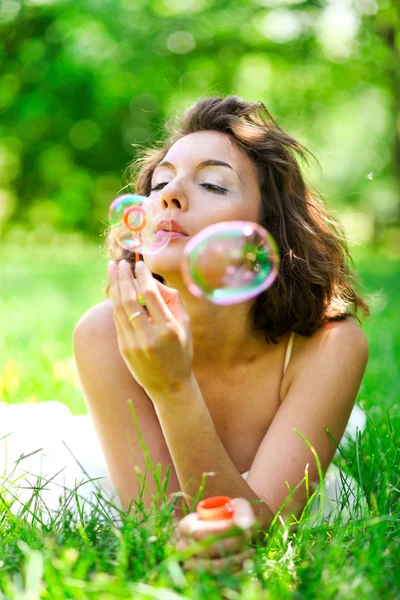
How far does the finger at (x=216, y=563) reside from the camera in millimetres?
1523

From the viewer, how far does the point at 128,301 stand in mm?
1785

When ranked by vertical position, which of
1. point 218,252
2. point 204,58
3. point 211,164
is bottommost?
point 218,252

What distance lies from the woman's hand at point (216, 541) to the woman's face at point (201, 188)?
85 centimetres

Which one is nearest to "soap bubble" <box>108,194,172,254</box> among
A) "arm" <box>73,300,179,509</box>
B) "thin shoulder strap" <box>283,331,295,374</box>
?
"arm" <box>73,300,179,509</box>

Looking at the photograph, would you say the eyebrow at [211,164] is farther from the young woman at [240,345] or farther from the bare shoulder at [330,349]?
the bare shoulder at [330,349]

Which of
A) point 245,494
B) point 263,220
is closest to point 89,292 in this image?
point 263,220

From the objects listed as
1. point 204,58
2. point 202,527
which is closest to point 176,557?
point 202,527

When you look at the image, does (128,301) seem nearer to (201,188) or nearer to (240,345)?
(201,188)

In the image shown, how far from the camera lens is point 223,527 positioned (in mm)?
1556

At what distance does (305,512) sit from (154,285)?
0.76 m

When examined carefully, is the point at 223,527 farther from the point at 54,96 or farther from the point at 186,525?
the point at 54,96

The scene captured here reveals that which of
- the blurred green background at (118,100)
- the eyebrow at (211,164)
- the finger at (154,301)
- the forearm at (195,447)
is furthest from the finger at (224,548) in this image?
the blurred green background at (118,100)

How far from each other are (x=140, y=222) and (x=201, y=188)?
231 millimetres

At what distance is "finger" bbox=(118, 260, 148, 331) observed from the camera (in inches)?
70.1
